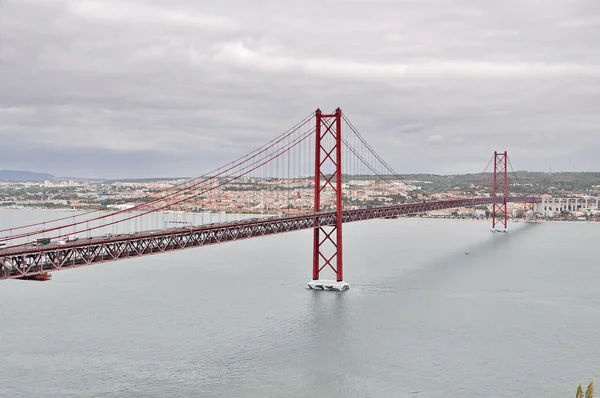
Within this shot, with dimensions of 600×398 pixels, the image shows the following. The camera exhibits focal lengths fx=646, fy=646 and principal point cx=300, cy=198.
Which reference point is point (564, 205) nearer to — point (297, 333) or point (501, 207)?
point (501, 207)

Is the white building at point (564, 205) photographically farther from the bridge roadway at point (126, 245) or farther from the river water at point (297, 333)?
the bridge roadway at point (126, 245)

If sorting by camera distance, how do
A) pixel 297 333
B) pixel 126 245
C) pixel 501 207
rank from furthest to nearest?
pixel 501 207
pixel 297 333
pixel 126 245

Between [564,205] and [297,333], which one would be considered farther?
[564,205]

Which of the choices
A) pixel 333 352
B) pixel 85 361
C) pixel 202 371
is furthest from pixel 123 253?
pixel 333 352

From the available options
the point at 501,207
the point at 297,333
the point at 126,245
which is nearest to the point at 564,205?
the point at 501,207

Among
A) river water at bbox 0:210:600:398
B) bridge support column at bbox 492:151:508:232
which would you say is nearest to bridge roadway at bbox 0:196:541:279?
river water at bbox 0:210:600:398

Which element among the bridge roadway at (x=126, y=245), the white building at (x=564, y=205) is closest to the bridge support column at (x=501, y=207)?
the white building at (x=564, y=205)
